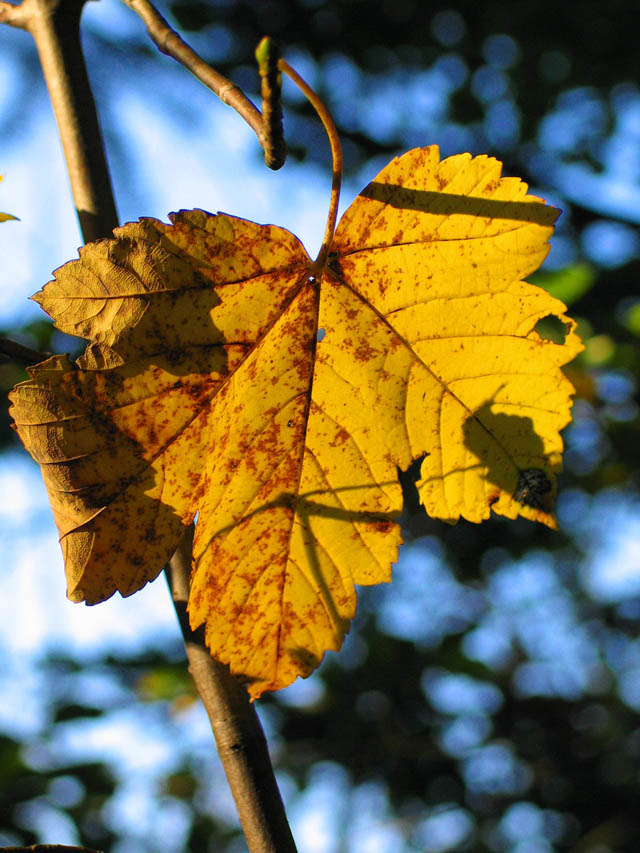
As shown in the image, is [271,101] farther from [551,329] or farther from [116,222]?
[551,329]

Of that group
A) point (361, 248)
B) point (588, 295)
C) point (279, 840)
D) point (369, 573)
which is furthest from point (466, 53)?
point (279, 840)

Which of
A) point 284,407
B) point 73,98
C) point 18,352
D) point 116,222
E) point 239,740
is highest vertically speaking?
point 73,98

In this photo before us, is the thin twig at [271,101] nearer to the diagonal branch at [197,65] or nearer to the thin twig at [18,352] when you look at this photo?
the diagonal branch at [197,65]

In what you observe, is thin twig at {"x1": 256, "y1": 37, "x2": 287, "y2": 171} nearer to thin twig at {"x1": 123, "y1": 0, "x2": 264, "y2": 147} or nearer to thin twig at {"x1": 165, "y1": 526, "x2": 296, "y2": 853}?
thin twig at {"x1": 123, "y1": 0, "x2": 264, "y2": 147}

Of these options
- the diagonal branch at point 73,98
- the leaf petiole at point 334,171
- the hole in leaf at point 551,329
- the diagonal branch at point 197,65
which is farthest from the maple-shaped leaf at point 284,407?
the hole in leaf at point 551,329

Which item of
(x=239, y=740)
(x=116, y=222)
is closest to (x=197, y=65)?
(x=116, y=222)

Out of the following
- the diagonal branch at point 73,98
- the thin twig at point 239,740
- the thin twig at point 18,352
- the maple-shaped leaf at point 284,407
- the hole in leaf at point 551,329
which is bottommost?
the thin twig at point 239,740
